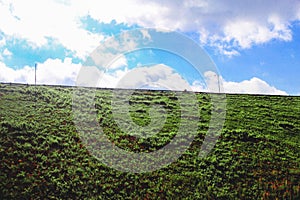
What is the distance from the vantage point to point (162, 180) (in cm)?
1371

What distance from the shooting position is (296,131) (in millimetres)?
19938

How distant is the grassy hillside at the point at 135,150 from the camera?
42.5 ft

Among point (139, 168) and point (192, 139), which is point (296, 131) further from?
point (139, 168)

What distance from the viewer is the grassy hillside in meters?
13.0

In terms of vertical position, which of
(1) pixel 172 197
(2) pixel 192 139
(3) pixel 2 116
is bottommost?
(1) pixel 172 197

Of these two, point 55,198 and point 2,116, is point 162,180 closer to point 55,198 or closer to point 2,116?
point 55,198

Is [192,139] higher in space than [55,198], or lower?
higher

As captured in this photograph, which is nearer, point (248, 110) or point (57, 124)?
point (57, 124)

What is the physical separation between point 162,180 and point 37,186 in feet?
14.8

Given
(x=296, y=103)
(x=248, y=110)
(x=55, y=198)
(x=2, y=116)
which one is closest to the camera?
(x=55, y=198)

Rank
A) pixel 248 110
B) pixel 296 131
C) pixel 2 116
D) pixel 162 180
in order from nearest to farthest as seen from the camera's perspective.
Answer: pixel 162 180 → pixel 2 116 → pixel 296 131 → pixel 248 110

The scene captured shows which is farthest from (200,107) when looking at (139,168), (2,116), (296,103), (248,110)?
(2,116)

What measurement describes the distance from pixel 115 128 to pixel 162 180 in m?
5.16

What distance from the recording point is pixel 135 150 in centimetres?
1580
